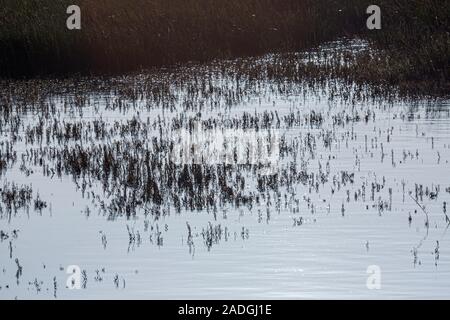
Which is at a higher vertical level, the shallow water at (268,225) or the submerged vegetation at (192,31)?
the submerged vegetation at (192,31)

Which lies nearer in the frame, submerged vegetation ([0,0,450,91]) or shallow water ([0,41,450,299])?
shallow water ([0,41,450,299])

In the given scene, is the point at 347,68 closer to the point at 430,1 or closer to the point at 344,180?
the point at 430,1

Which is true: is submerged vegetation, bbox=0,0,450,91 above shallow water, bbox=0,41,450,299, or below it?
above

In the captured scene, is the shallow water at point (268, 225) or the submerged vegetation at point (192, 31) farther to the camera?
the submerged vegetation at point (192, 31)

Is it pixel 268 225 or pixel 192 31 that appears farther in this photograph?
pixel 192 31

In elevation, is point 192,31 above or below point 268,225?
above
